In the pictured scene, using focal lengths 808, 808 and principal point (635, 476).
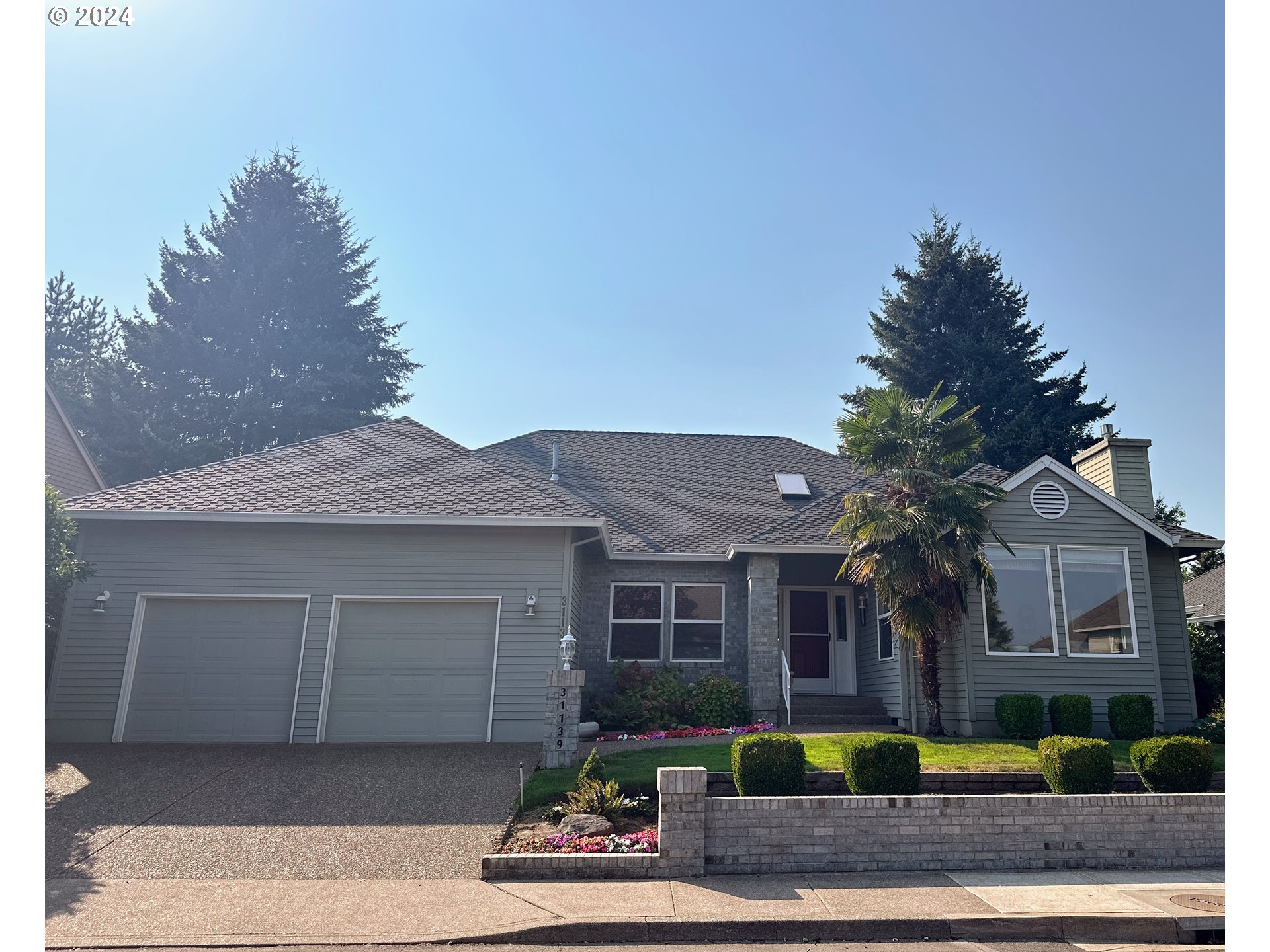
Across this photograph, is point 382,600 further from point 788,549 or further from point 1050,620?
point 1050,620

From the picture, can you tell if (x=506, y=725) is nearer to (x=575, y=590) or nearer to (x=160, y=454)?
(x=575, y=590)

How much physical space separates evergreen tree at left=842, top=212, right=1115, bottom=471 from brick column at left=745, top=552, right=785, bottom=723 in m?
19.2

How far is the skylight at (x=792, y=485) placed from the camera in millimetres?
17844

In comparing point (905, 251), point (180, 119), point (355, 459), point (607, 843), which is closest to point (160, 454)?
point (355, 459)

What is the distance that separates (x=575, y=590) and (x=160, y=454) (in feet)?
70.7

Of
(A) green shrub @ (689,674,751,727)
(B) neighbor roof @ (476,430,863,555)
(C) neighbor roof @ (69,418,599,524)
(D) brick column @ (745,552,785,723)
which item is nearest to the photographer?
(C) neighbor roof @ (69,418,599,524)

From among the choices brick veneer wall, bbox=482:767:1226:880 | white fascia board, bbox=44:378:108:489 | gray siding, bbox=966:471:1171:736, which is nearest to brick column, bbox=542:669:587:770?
brick veneer wall, bbox=482:767:1226:880

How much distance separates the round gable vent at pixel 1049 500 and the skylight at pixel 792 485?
521 centimetres

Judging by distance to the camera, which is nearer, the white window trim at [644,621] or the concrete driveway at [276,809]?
the concrete driveway at [276,809]

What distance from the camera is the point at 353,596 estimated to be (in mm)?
12539

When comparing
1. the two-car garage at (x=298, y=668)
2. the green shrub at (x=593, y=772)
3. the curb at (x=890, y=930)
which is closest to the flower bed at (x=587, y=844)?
the green shrub at (x=593, y=772)

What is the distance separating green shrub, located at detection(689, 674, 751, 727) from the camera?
1362cm

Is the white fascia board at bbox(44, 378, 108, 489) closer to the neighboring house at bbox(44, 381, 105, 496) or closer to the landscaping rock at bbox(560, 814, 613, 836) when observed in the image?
the neighboring house at bbox(44, 381, 105, 496)

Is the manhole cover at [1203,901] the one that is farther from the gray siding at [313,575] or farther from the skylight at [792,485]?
the skylight at [792,485]
